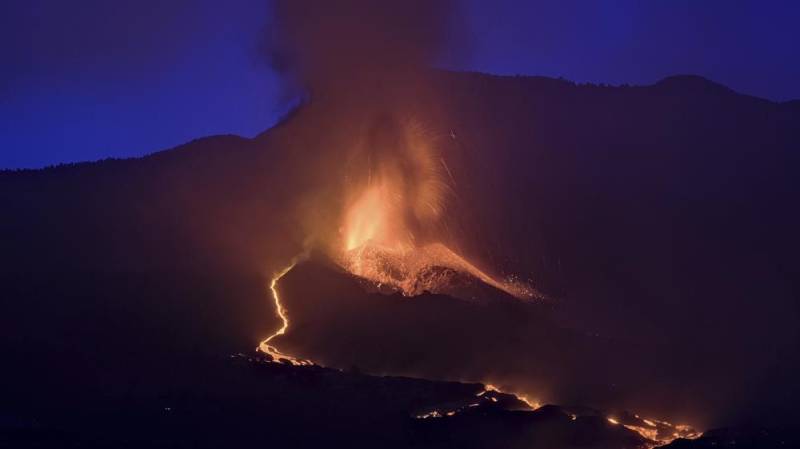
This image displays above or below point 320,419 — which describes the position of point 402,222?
above

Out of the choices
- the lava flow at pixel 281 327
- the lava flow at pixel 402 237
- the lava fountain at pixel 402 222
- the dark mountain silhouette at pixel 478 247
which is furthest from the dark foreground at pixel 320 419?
the lava fountain at pixel 402 222

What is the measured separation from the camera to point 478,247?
1195 cm

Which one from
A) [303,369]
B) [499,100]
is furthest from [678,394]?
[499,100]

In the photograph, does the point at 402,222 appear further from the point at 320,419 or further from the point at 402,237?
the point at 320,419

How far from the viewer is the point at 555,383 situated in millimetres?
9391

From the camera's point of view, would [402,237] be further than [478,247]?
Yes

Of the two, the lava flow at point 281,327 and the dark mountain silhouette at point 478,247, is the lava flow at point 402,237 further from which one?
the dark mountain silhouette at point 478,247

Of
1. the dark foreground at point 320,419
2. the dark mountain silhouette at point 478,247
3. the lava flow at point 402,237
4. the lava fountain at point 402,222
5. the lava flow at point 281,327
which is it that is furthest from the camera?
the lava fountain at point 402,222

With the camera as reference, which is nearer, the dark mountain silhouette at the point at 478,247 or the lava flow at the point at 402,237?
the dark mountain silhouette at the point at 478,247

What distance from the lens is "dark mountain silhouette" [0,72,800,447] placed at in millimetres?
8961

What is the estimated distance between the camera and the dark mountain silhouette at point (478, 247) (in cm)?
896

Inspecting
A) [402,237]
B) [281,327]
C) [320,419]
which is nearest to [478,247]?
[402,237]

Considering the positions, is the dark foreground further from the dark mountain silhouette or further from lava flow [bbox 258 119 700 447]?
lava flow [bbox 258 119 700 447]

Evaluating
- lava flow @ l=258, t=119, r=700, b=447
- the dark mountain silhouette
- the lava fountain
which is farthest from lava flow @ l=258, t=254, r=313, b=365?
the lava fountain
